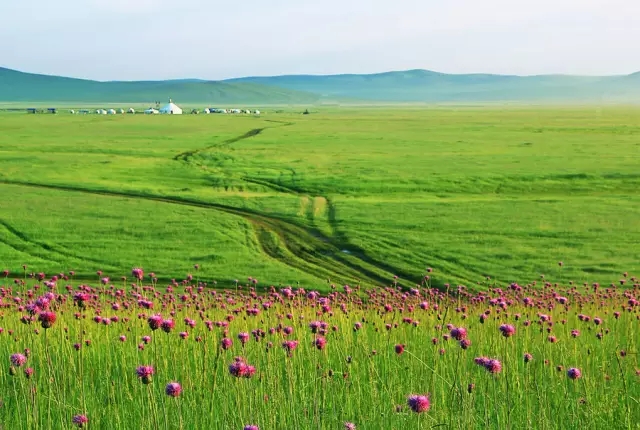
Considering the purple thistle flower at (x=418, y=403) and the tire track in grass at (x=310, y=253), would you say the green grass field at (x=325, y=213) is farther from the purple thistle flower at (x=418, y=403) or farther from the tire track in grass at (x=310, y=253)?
the purple thistle flower at (x=418, y=403)

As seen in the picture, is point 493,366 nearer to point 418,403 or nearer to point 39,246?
point 418,403

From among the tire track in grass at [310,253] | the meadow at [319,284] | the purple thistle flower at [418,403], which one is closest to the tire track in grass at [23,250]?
the meadow at [319,284]

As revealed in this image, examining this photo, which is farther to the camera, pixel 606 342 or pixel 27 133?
pixel 27 133

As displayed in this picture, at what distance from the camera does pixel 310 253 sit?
96.0 feet

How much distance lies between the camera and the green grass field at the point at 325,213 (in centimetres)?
2750

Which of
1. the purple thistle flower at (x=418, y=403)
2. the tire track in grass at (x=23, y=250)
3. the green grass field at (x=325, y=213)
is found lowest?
the tire track in grass at (x=23, y=250)

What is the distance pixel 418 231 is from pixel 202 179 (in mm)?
20090

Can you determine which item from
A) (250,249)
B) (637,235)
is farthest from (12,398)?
(637,235)

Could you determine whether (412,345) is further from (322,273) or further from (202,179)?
(202,179)

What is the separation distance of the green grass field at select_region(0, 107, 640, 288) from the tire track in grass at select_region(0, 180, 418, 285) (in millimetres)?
83

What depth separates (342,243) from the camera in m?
→ 30.7

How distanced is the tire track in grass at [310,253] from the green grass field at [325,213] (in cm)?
8

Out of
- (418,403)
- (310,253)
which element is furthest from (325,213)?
(418,403)

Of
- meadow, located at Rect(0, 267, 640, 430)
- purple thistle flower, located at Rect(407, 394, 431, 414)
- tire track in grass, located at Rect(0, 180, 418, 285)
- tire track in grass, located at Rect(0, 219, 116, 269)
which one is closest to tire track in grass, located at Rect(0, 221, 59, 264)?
tire track in grass, located at Rect(0, 219, 116, 269)
